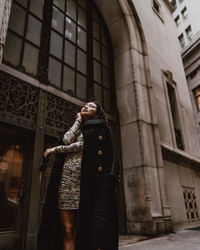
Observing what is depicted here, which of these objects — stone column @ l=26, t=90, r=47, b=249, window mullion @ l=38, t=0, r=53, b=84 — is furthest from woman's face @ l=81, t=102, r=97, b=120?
window mullion @ l=38, t=0, r=53, b=84

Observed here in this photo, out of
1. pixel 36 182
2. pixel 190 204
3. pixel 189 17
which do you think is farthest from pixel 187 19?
pixel 36 182

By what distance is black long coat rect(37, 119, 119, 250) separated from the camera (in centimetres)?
160

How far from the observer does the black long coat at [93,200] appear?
5.24 ft

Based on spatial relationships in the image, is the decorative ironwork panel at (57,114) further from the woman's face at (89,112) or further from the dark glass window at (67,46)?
the woman's face at (89,112)

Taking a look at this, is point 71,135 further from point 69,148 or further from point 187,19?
point 187,19

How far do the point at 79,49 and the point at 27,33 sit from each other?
5.48 feet

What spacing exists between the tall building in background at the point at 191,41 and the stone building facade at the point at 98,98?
11787 millimetres

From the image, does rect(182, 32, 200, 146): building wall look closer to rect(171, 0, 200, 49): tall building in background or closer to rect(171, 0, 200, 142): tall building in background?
rect(171, 0, 200, 142): tall building in background

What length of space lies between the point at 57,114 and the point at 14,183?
1.66m

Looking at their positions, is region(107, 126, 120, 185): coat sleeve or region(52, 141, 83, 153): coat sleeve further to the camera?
region(52, 141, 83, 153): coat sleeve

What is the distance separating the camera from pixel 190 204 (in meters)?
6.44

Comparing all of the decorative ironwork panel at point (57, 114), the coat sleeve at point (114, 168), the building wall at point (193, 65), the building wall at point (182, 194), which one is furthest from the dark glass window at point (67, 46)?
the building wall at point (193, 65)

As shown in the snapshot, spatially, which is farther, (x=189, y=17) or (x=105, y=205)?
(x=189, y=17)

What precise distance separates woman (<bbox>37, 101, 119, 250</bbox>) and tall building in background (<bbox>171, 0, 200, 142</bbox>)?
19.3m
